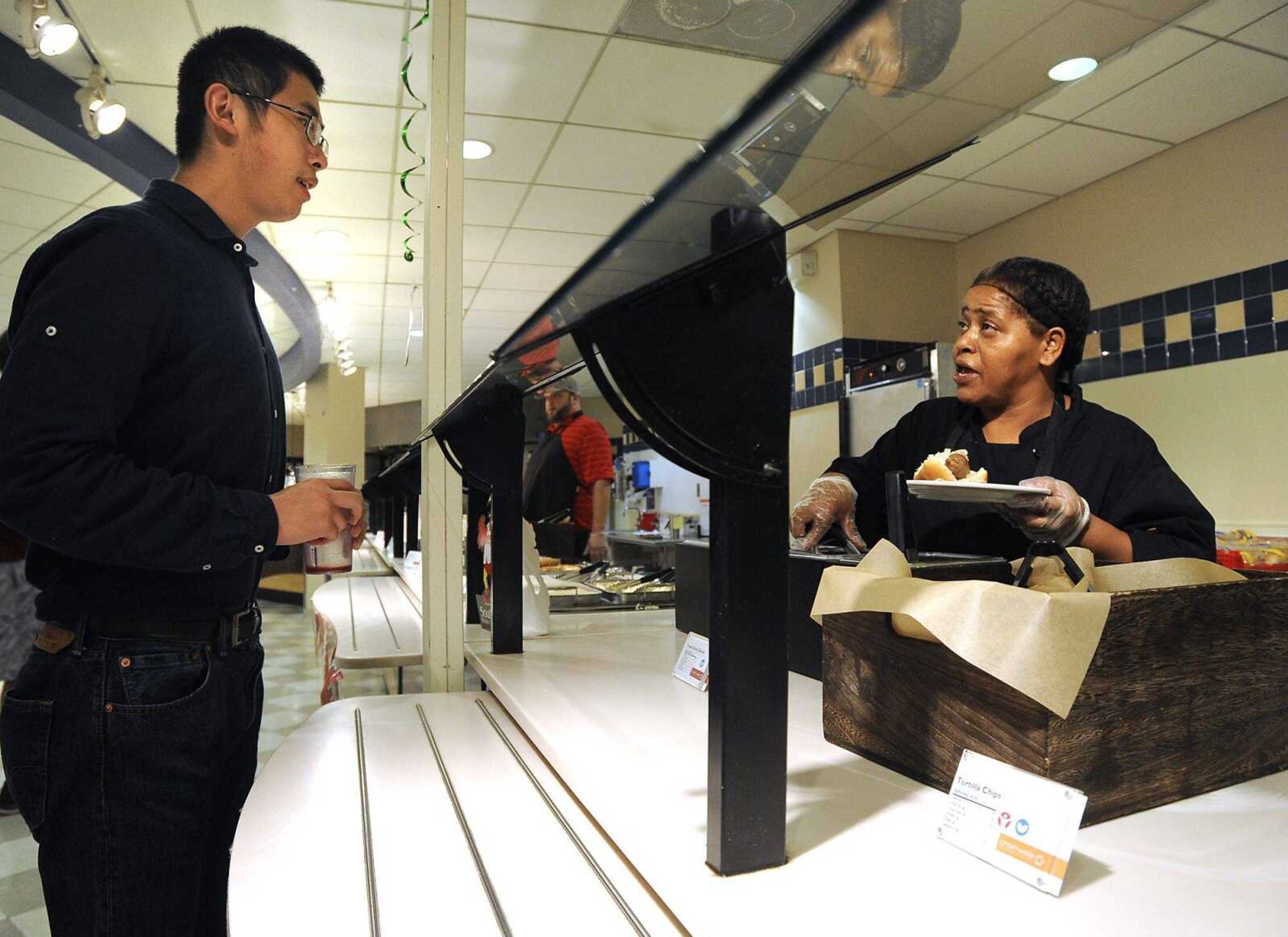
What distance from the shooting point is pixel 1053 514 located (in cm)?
113

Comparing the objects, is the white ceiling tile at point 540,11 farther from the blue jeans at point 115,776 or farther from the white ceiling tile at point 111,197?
the white ceiling tile at point 111,197

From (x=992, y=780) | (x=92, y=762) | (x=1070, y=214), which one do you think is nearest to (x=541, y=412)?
(x=92, y=762)

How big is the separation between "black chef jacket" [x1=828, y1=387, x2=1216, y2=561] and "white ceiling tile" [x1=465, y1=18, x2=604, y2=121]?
1.05 m

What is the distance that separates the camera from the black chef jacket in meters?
1.33

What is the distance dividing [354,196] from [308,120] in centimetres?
419

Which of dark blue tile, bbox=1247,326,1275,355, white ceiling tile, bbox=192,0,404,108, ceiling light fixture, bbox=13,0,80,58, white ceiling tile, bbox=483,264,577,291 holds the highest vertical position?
white ceiling tile, bbox=192,0,404,108

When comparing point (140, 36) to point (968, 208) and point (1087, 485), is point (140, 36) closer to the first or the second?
point (1087, 485)

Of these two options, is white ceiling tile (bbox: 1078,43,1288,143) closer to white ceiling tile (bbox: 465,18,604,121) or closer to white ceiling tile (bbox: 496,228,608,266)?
white ceiling tile (bbox: 465,18,604,121)

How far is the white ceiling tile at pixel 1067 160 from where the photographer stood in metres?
4.12

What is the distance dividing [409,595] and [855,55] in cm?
Result: 281

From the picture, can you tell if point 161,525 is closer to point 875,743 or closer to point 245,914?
point 245,914

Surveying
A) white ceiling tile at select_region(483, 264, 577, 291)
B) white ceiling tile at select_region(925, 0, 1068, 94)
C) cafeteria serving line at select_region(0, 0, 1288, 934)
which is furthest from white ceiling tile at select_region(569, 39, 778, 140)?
white ceiling tile at select_region(483, 264, 577, 291)

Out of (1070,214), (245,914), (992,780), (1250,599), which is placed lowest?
(245,914)

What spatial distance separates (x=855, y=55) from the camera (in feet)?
1.48
